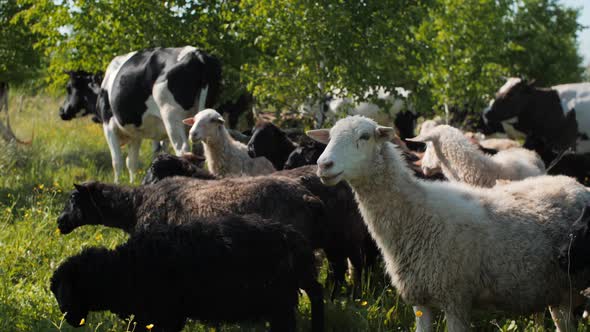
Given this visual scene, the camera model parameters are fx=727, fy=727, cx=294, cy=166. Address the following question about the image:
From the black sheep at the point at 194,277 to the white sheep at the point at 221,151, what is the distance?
13.3ft

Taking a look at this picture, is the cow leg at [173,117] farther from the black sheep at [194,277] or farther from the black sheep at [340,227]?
the black sheep at [194,277]

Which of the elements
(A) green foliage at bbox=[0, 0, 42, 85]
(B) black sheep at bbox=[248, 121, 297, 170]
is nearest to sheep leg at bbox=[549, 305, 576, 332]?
(B) black sheep at bbox=[248, 121, 297, 170]

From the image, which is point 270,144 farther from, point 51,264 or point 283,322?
point 283,322

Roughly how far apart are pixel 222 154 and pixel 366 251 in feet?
9.58

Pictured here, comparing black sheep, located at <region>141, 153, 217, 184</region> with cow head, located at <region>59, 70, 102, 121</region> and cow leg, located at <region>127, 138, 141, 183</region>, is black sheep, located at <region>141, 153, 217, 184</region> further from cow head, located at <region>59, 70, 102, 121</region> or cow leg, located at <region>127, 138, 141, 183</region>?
cow head, located at <region>59, 70, 102, 121</region>

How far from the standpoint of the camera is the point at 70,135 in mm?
17266

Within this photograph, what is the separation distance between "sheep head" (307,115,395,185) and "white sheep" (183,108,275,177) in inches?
163

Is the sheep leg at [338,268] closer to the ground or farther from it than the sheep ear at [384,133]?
closer to the ground

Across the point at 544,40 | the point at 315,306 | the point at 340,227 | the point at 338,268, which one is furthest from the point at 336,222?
the point at 544,40

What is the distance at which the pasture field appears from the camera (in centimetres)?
605

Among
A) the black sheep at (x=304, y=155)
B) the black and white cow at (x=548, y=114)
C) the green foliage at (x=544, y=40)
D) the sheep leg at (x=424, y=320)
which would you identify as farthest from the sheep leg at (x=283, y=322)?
the green foliage at (x=544, y=40)

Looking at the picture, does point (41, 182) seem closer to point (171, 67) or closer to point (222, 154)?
point (171, 67)

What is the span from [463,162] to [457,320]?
3209 millimetres

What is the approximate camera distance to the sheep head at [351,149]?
5266 millimetres
